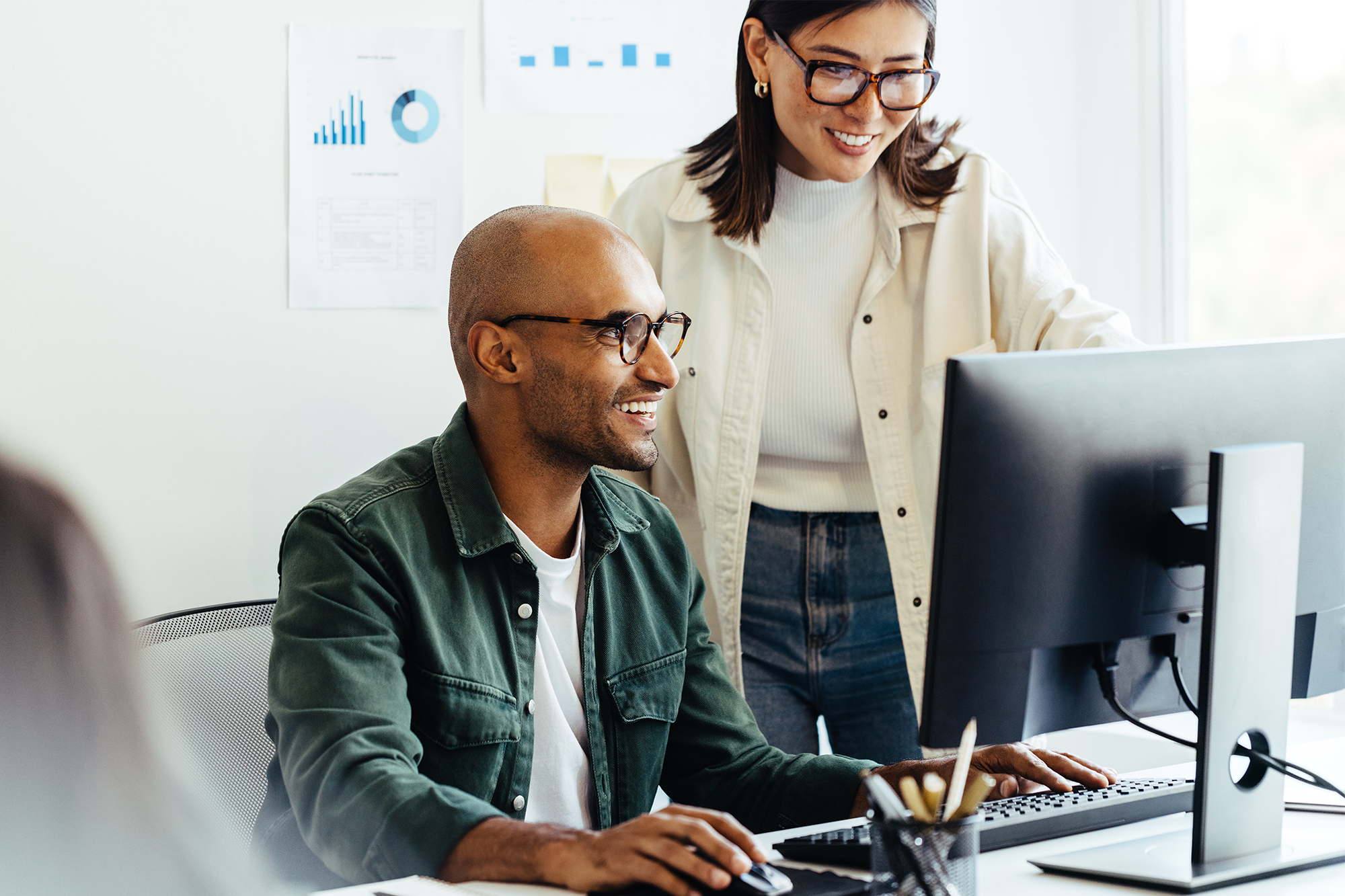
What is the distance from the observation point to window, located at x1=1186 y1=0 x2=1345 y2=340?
2230 mm

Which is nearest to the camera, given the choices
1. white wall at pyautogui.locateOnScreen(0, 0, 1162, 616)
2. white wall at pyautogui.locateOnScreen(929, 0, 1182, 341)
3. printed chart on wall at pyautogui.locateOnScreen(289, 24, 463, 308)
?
white wall at pyautogui.locateOnScreen(0, 0, 1162, 616)

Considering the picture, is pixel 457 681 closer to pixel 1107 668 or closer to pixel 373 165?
pixel 1107 668

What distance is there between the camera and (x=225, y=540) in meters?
2.13

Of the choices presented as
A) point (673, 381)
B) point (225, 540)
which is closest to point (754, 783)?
point (673, 381)

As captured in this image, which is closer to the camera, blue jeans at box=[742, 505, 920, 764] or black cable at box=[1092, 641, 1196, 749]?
black cable at box=[1092, 641, 1196, 749]

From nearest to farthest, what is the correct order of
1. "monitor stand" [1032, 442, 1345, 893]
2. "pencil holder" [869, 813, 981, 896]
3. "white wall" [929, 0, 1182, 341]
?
"pencil holder" [869, 813, 981, 896] < "monitor stand" [1032, 442, 1345, 893] < "white wall" [929, 0, 1182, 341]

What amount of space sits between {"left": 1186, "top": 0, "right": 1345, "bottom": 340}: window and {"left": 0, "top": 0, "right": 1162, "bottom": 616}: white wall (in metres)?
1.18

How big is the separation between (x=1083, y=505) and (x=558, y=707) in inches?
25.5

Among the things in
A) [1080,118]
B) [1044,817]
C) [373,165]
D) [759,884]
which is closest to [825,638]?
[1044,817]

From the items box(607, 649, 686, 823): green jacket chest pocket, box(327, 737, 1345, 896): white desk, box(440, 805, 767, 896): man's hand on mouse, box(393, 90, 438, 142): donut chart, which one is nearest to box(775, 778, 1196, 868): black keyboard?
box(327, 737, 1345, 896): white desk

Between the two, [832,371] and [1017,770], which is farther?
[832,371]

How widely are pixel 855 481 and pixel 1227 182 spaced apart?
1.16m

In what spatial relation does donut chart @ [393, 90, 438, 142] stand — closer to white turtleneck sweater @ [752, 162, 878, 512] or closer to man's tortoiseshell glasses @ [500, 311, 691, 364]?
white turtleneck sweater @ [752, 162, 878, 512]

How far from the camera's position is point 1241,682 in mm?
1088
